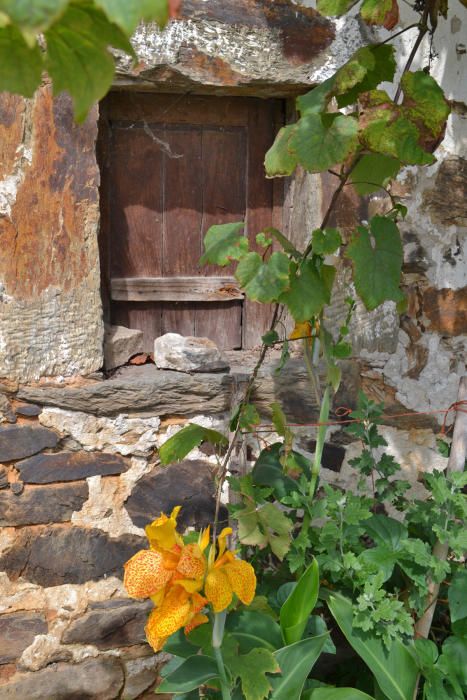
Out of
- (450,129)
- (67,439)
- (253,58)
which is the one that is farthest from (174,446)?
(450,129)

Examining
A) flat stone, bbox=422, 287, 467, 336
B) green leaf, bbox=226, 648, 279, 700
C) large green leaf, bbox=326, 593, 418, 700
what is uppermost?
flat stone, bbox=422, 287, 467, 336

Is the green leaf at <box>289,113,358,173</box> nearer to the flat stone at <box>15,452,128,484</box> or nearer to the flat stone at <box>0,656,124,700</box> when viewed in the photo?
the flat stone at <box>15,452,128,484</box>

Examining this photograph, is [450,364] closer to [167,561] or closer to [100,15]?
[167,561]

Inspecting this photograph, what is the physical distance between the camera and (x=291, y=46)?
2348 millimetres

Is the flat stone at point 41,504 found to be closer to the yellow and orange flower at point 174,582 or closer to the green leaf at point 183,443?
the green leaf at point 183,443

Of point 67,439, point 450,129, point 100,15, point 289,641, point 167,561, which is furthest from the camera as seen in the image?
point 450,129

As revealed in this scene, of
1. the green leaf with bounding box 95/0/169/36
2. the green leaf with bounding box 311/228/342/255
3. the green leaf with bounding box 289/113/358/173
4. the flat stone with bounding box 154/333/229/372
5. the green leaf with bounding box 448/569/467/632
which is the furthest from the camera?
the flat stone with bounding box 154/333/229/372

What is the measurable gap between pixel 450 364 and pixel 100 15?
7.04 ft

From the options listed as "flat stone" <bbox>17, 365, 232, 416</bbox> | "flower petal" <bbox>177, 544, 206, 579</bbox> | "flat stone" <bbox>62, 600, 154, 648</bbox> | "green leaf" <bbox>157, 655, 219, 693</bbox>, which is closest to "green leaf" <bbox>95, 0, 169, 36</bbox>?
"flower petal" <bbox>177, 544, 206, 579</bbox>

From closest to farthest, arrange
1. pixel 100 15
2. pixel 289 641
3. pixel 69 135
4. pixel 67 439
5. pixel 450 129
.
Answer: pixel 100 15 < pixel 289 641 < pixel 69 135 < pixel 67 439 < pixel 450 129

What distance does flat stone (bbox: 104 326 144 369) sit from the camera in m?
2.46

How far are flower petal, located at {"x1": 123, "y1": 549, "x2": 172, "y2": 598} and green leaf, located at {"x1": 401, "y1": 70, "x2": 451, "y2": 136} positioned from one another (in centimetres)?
111

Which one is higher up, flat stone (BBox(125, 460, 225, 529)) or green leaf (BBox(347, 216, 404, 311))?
green leaf (BBox(347, 216, 404, 311))

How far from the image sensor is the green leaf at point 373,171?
1.97 m
